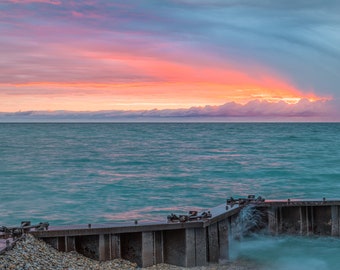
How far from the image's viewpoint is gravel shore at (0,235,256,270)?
10048 mm

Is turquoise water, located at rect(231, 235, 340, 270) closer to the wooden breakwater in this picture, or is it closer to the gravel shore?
the wooden breakwater

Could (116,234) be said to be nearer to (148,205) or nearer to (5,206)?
(148,205)

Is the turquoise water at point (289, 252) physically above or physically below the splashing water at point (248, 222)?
below

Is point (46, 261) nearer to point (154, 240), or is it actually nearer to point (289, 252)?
point (154, 240)

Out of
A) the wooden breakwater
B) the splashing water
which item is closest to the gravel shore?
the wooden breakwater

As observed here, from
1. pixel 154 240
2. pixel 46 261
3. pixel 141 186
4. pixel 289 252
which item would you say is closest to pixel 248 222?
pixel 289 252

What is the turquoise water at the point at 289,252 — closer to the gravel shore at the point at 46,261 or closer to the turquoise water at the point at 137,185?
the gravel shore at the point at 46,261

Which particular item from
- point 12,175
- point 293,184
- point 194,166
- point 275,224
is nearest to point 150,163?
point 194,166

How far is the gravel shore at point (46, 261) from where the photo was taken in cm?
1005

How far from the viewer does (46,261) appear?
10.8 metres

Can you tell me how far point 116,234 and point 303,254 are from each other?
6073mm

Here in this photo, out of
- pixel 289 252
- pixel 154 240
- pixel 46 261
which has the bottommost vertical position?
pixel 289 252

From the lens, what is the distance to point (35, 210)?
2316cm

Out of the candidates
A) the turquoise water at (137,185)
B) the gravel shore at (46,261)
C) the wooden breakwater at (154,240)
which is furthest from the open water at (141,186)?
the gravel shore at (46,261)
